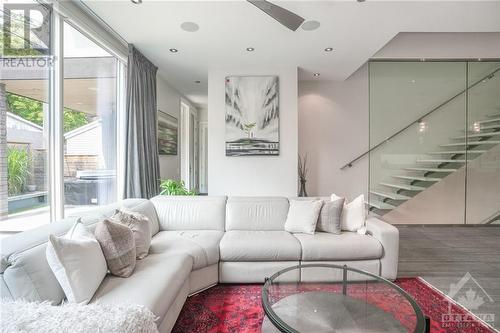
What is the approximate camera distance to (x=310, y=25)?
2703mm

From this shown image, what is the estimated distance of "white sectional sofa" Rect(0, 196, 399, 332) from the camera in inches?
49.4

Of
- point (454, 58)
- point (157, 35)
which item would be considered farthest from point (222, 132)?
point (454, 58)

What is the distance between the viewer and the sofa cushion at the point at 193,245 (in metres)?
2.06

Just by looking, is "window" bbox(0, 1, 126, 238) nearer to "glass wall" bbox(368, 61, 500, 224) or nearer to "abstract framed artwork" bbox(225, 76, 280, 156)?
"abstract framed artwork" bbox(225, 76, 280, 156)

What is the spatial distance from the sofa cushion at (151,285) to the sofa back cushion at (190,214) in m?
0.87

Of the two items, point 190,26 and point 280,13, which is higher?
point 190,26

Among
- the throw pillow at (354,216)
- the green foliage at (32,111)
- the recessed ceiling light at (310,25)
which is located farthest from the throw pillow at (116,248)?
the recessed ceiling light at (310,25)

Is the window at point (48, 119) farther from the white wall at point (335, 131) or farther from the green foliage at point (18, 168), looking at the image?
the white wall at point (335, 131)

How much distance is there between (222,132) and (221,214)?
Result: 161 centimetres

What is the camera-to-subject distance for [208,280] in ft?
7.16

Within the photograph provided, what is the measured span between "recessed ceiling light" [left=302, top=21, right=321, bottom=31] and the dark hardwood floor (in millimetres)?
2815
